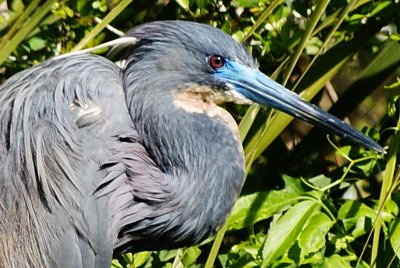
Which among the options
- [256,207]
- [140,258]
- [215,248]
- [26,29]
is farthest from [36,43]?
[215,248]

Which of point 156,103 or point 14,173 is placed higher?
point 156,103

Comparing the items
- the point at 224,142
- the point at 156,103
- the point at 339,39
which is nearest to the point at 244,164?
the point at 224,142

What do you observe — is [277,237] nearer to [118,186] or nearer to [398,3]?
[118,186]

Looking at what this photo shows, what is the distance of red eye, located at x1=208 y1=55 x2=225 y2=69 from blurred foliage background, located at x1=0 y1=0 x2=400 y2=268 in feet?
0.55

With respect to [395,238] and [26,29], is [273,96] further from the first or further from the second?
[26,29]

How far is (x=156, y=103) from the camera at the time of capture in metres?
3.04

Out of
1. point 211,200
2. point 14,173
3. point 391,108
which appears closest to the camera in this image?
point 14,173

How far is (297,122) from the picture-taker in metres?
4.27

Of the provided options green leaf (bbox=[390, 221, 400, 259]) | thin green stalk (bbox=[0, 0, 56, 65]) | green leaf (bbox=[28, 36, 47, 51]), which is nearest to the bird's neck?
thin green stalk (bbox=[0, 0, 56, 65])

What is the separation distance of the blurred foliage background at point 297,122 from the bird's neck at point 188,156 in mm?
76

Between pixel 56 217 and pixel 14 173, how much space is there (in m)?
0.14

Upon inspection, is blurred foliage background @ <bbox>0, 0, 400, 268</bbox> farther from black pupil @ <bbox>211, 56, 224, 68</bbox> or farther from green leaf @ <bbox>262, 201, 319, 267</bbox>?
black pupil @ <bbox>211, 56, 224, 68</bbox>

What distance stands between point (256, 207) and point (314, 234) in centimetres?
20

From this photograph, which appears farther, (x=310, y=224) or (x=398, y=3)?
(x=398, y=3)
